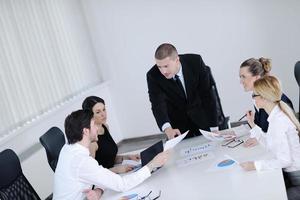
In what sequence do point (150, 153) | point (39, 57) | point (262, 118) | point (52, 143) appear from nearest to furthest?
point (150, 153)
point (262, 118)
point (52, 143)
point (39, 57)

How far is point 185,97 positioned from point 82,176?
54.3 inches

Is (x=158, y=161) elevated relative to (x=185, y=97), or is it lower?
lower

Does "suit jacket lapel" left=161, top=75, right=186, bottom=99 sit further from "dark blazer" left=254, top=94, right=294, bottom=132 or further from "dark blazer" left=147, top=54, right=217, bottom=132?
"dark blazer" left=254, top=94, right=294, bottom=132

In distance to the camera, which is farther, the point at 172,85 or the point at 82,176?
the point at 172,85

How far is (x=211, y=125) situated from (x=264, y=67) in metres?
0.73

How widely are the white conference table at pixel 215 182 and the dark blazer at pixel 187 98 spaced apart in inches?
24.6

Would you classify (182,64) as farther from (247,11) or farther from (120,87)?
(120,87)

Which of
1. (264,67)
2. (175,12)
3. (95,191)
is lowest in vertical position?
(95,191)

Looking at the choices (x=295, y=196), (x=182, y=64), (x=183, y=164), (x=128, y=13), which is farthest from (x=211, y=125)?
(x=128, y=13)

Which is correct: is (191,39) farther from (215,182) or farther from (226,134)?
(215,182)

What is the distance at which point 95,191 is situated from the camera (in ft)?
9.00

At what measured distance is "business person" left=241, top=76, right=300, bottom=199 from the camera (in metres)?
2.50

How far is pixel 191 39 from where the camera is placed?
239 inches

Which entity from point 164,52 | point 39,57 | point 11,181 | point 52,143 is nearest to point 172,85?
point 164,52
